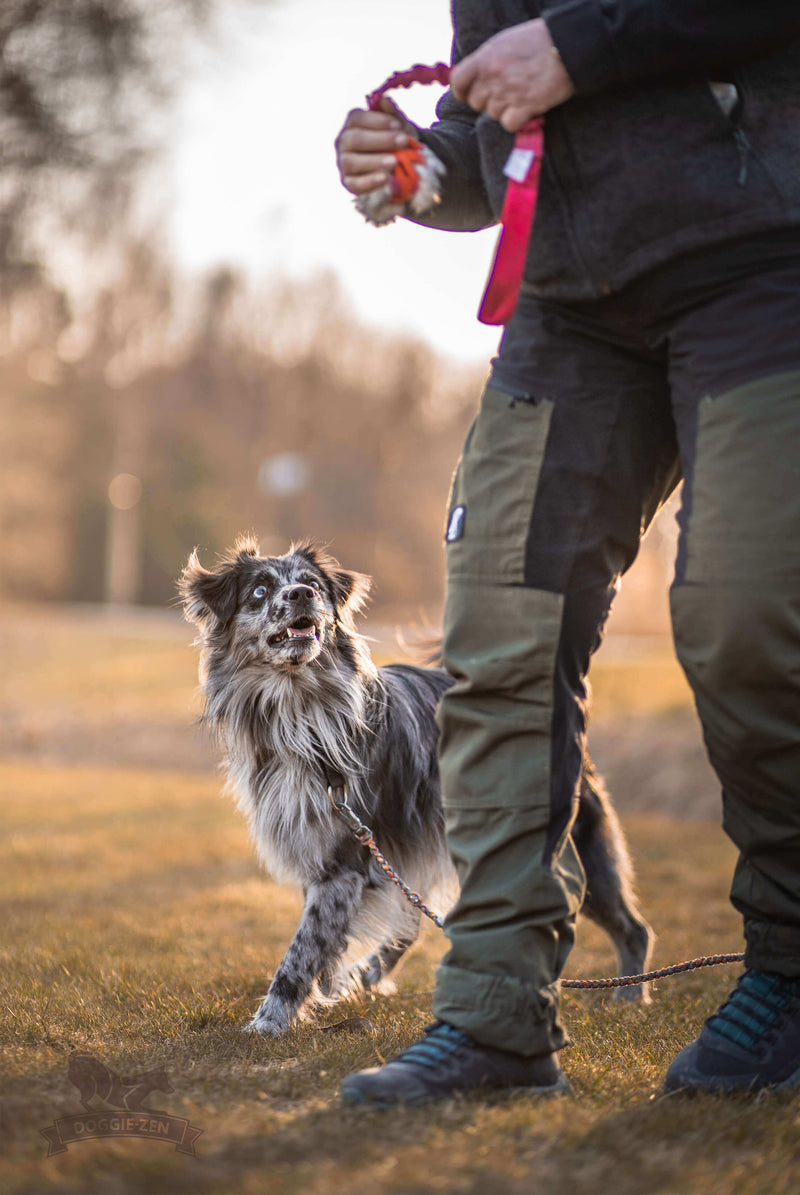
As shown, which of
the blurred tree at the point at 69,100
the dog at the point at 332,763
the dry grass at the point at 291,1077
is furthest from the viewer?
the blurred tree at the point at 69,100

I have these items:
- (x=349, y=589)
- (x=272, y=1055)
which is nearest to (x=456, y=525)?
(x=272, y=1055)

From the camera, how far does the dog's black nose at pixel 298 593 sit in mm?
3650

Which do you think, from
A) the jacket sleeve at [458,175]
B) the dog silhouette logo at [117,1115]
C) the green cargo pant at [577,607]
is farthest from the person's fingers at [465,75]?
the dog silhouette logo at [117,1115]

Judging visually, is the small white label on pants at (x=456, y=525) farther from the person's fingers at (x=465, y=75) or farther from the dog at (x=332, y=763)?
the dog at (x=332, y=763)

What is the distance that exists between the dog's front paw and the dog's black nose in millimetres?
1342

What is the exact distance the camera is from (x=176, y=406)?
94.4 feet

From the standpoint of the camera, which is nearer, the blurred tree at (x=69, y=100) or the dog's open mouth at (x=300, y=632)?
the dog's open mouth at (x=300, y=632)

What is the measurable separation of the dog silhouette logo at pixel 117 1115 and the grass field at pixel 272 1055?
0.07 ft

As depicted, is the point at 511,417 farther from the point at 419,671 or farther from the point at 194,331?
the point at 194,331

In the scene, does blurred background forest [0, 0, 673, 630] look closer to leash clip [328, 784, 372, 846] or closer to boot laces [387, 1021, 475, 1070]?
leash clip [328, 784, 372, 846]

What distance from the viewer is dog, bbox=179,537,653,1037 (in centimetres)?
332

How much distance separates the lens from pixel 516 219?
1769 mm

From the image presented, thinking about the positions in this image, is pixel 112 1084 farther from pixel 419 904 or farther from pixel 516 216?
pixel 516 216

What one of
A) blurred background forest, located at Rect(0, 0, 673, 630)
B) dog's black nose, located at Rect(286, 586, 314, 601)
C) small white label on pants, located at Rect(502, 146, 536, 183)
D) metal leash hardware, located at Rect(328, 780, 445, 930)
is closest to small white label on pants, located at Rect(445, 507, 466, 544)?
small white label on pants, located at Rect(502, 146, 536, 183)
